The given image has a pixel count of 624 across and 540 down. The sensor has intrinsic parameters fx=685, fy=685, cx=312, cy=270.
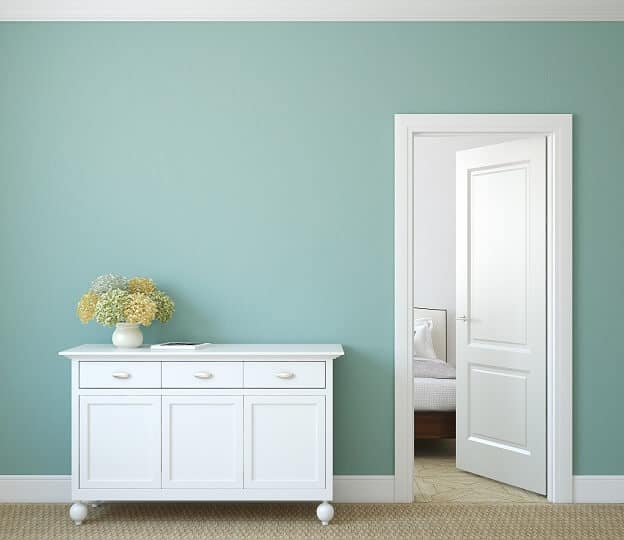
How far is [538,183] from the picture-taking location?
13.0 ft

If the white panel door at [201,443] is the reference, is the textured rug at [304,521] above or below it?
below

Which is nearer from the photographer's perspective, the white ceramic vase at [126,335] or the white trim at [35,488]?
the white ceramic vase at [126,335]

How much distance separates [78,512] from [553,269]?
9.35ft

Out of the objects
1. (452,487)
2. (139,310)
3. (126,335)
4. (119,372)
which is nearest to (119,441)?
(119,372)

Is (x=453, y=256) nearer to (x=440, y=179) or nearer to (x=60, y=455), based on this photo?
(x=440, y=179)

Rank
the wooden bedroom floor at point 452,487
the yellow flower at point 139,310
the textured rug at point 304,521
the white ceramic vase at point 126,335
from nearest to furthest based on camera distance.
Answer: the textured rug at point 304,521 < the yellow flower at point 139,310 < the white ceramic vase at point 126,335 < the wooden bedroom floor at point 452,487

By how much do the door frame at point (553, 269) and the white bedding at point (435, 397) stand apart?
1003 mm

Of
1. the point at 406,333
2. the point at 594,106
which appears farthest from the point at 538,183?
the point at 406,333

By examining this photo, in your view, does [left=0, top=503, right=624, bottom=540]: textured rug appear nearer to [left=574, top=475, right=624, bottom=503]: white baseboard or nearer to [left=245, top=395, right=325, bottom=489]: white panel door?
[left=574, top=475, right=624, bottom=503]: white baseboard

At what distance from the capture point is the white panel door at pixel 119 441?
3447 millimetres

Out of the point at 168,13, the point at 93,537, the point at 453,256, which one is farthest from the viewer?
the point at 453,256

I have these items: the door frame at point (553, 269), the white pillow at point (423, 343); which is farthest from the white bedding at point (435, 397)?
the white pillow at point (423, 343)

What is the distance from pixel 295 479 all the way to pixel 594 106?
2620 mm

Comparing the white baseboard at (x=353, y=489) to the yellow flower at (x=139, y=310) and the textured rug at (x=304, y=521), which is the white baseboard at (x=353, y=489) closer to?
the textured rug at (x=304, y=521)
